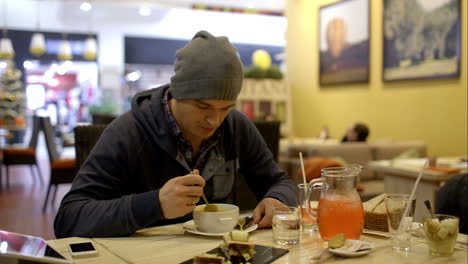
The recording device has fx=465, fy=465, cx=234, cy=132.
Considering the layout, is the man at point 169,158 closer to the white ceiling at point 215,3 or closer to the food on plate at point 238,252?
the food on plate at point 238,252

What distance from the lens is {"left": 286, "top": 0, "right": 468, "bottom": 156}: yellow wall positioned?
513 cm

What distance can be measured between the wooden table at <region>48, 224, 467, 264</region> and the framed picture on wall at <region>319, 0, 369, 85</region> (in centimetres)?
549

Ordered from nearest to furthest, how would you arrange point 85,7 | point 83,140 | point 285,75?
point 83,140 → point 285,75 → point 85,7

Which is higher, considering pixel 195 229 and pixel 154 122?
pixel 154 122

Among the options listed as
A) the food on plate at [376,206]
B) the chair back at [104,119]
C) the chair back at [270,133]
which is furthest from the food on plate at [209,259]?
the chair back at [104,119]

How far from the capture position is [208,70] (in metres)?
1.45

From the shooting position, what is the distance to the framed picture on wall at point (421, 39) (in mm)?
5051

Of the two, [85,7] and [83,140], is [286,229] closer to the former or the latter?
[83,140]

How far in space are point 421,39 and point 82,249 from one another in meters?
5.17

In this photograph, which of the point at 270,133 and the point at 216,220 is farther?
the point at 270,133

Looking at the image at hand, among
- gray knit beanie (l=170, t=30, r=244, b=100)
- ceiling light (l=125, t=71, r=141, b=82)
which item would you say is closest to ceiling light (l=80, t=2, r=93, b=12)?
ceiling light (l=125, t=71, r=141, b=82)

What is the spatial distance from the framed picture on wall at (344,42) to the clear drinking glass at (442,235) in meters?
5.53

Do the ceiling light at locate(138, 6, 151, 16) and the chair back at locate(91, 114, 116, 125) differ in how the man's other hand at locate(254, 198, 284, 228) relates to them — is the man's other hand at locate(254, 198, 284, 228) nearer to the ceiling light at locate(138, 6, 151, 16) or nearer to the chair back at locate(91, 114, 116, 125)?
the chair back at locate(91, 114, 116, 125)

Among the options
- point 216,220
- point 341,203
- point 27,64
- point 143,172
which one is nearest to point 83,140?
point 143,172
